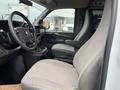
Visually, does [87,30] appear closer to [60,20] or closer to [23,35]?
[60,20]

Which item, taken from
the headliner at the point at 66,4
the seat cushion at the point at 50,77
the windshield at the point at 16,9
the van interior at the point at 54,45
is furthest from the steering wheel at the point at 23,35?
the headliner at the point at 66,4

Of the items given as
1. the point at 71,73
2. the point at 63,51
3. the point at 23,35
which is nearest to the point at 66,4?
the point at 63,51

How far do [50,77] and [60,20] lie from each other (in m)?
2.10

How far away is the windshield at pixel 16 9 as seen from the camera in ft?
9.01

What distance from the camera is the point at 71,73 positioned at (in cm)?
171

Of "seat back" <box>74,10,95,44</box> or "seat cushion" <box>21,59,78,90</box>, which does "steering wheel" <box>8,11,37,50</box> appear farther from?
"seat back" <box>74,10,95,44</box>

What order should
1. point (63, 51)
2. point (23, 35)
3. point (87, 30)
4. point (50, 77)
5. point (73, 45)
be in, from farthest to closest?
point (87, 30) → point (73, 45) → point (63, 51) → point (23, 35) → point (50, 77)

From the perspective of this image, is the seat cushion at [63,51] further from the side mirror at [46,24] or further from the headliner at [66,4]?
the side mirror at [46,24]

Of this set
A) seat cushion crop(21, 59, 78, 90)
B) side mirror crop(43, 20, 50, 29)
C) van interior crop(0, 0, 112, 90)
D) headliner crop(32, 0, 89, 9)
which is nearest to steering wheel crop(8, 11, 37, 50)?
van interior crop(0, 0, 112, 90)

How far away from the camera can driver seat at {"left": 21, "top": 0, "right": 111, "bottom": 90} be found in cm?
117

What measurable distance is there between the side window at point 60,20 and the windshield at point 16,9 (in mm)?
175

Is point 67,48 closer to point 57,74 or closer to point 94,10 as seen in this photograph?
point 94,10

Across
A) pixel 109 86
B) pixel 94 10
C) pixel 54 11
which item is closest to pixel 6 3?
pixel 54 11

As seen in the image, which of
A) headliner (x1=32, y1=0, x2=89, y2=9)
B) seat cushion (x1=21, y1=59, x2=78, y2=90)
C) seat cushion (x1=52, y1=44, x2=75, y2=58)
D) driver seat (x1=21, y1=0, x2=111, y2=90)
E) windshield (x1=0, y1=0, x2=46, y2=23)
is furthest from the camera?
headliner (x1=32, y1=0, x2=89, y2=9)
